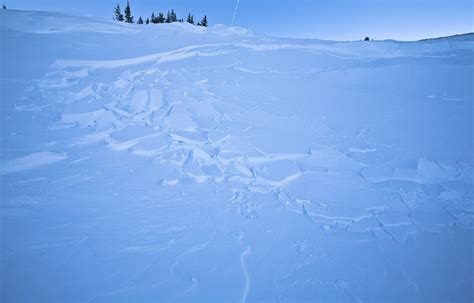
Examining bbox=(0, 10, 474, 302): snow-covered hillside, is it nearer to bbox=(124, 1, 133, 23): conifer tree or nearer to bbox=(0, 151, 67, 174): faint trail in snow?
bbox=(0, 151, 67, 174): faint trail in snow

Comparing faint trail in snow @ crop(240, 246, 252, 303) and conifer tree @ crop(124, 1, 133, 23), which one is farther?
conifer tree @ crop(124, 1, 133, 23)

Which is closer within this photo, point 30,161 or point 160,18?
point 30,161

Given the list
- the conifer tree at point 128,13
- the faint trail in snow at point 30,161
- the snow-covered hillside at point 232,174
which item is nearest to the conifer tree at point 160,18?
the conifer tree at point 128,13

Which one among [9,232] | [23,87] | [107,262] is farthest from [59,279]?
[23,87]

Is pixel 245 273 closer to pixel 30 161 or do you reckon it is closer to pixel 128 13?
pixel 30 161

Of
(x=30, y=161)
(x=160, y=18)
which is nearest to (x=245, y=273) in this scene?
(x=30, y=161)

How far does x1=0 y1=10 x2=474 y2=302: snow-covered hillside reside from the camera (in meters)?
1.94

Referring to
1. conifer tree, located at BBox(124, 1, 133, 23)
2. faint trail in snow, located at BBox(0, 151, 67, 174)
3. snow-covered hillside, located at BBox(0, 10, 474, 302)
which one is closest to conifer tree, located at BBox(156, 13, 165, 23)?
conifer tree, located at BBox(124, 1, 133, 23)

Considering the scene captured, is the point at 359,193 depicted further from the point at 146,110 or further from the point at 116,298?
the point at 146,110

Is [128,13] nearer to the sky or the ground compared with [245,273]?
nearer to the sky

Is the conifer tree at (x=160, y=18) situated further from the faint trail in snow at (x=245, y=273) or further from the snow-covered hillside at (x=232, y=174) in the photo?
the faint trail in snow at (x=245, y=273)

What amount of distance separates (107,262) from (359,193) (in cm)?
250

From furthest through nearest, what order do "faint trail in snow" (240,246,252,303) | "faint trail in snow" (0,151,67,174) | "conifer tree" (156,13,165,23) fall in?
"conifer tree" (156,13,165,23) < "faint trail in snow" (0,151,67,174) < "faint trail in snow" (240,246,252,303)

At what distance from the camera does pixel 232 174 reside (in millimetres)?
3043
